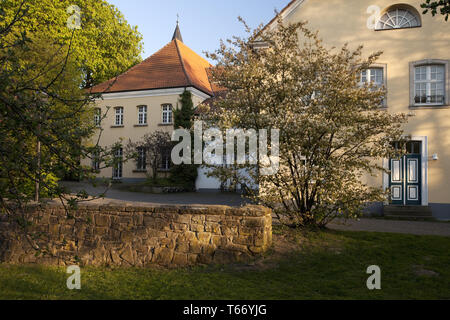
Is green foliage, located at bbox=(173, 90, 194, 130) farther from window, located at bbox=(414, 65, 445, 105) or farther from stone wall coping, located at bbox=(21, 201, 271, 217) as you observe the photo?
stone wall coping, located at bbox=(21, 201, 271, 217)

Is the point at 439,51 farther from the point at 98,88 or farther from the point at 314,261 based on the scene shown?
the point at 98,88

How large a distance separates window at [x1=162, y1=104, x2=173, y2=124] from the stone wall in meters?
17.6

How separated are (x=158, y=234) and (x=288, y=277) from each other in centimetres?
273

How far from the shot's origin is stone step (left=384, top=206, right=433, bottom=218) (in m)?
13.8

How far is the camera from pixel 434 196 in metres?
14.0

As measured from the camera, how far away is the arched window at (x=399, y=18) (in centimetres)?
1464

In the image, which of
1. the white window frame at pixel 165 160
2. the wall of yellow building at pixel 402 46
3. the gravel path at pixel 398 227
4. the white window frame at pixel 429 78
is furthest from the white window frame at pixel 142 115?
the gravel path at pixel 398 227

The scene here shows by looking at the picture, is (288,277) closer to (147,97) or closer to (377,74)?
(377,74)

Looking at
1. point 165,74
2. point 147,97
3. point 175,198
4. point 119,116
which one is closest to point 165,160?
Result: point 147,97

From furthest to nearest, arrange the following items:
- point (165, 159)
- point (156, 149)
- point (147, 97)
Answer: point (147, 97)
point (165, 159)
point (156, 149)

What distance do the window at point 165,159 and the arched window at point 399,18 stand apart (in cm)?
1336

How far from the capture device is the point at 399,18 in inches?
582

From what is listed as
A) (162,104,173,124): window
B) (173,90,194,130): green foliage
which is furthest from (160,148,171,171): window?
(162,104,173,124): window
